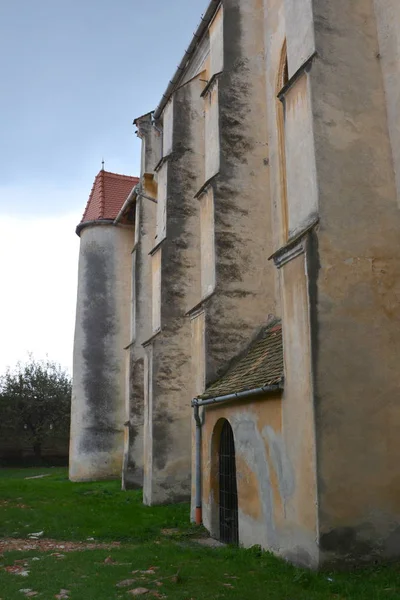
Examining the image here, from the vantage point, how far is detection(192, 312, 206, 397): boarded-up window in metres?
11.4

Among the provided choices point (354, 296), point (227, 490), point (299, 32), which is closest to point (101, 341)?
point (227, 490)

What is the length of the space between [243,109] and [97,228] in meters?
12.7

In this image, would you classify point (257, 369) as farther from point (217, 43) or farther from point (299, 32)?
point (217, 43)

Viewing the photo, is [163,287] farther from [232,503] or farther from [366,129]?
[366,129]

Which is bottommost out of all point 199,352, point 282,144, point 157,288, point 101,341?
point 199,352

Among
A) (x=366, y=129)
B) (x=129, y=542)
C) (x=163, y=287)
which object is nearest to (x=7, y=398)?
(x=163, y=287)

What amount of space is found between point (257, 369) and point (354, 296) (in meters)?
2.80

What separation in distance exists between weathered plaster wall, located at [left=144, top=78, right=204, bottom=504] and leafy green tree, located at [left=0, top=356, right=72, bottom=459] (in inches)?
823

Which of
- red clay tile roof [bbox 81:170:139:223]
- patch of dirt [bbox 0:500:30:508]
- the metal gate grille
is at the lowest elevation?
patch of dirt [bbox 0:500:30:508]

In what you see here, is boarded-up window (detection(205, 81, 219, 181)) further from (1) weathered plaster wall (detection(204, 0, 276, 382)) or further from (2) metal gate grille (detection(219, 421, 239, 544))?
(2) metal gate grille (detection(219, 421, 239, 544))

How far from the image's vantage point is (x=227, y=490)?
33.0ft

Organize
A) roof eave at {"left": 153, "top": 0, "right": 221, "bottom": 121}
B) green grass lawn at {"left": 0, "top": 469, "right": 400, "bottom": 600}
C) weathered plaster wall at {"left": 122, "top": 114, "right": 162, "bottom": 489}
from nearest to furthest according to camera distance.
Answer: green grass lawn at {"left": 0, "top": 469, "right": 400, "bottom": 600}
roof eave at {"left": 153, "top": 0, "right": 221, "bottom": 121}
weathered plaster wall at {"left": 122, "top": 114, "right": 162, "bottom": 489}

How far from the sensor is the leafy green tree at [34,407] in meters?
33.2

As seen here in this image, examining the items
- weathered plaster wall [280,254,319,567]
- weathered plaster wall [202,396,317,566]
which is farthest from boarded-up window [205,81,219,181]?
weathered plaster wall [202,396,317,566]
